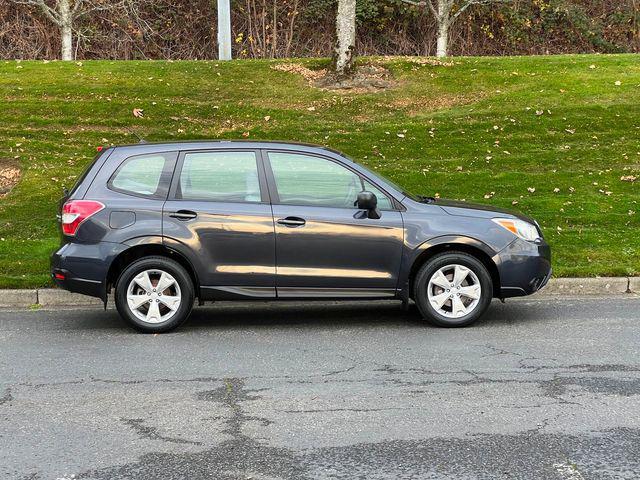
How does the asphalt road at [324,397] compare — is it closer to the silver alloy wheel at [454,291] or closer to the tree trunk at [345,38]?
the silver alloy wheel at [454,291]

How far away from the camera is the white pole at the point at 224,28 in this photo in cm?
2112

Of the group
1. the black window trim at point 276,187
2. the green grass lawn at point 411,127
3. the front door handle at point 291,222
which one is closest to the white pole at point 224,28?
the green grass lawn at point 411,127

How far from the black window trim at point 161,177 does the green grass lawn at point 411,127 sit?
7.95 ft

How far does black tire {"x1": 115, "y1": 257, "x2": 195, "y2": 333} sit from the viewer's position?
313 inches

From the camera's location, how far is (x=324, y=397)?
599 centimetres

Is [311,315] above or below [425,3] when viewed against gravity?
below

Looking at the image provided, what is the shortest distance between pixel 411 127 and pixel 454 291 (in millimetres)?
8821

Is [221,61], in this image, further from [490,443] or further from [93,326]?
[490,443]

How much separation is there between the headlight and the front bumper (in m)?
0.06

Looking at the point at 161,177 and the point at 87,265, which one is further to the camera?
the point at 161,177

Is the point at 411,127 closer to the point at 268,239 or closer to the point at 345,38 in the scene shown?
the point at 345,38

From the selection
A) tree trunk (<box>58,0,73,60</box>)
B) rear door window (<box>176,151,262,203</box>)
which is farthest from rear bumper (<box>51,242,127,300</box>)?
tree trunk (<box>58,0,73,60</box>)

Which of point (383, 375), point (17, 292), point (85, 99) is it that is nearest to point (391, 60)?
point (85, 99)

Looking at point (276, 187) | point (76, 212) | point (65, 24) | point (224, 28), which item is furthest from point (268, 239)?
point (65, 24)
